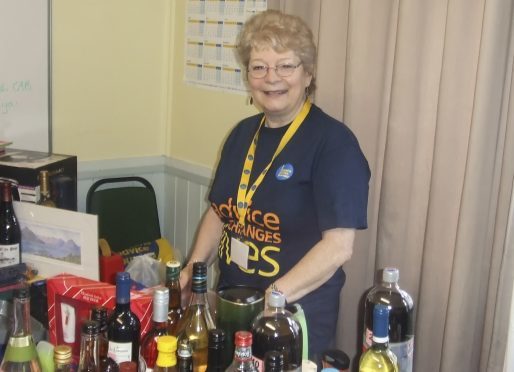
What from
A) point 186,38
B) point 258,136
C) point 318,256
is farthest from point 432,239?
point 186,38

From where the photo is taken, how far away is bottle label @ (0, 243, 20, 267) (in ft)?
5.83

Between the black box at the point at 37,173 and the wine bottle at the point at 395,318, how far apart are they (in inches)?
42.4

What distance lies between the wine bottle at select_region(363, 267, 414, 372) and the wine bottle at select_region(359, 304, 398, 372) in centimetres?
11

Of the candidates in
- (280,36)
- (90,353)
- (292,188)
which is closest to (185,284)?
(292,188)

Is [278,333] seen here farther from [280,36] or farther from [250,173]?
[280,36]

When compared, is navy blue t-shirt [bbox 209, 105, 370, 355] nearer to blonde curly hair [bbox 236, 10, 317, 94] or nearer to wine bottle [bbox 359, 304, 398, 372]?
blonde curly hair [bbox 236, 10, 317, 94]

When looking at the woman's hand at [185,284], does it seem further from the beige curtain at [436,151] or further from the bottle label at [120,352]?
the beige curtain at [436,151]

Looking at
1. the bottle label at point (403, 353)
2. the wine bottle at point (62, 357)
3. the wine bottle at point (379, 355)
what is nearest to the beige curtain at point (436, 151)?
the bottle label at point (403, 353)

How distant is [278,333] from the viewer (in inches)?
48.6

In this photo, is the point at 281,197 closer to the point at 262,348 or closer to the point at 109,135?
the point at 262,348

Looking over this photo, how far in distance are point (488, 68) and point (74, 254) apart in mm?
1200

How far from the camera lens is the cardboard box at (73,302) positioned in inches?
55.6

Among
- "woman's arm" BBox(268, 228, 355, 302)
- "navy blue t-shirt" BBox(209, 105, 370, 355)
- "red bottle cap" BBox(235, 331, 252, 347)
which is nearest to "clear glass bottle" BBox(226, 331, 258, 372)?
"red bottle cap" BBox(235, 331, 252, 347)

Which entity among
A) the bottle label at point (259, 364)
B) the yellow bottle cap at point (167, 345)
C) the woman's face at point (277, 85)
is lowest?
the bottle label at point (259, 364)
